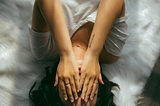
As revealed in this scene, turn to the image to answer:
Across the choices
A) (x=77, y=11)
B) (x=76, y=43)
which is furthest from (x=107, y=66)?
(x=77, y=11)

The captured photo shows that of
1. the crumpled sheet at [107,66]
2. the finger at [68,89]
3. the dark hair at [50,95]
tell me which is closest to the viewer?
the finger at [68,89]

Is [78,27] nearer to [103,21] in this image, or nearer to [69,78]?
[103,21]

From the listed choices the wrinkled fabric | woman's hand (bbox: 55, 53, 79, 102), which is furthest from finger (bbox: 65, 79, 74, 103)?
the wrinkled fabric

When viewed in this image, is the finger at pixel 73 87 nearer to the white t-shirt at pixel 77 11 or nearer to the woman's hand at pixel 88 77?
the woman's hand at pixel 88 77

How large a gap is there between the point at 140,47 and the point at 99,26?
474 millimetres

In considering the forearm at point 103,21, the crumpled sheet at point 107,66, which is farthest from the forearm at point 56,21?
the crumpled sheet at point 107,66

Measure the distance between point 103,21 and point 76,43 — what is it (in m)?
0.20

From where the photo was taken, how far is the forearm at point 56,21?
2.00ft

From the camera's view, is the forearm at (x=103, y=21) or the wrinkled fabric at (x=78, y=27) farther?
the wrinkled fabric at (x=78, y=27)

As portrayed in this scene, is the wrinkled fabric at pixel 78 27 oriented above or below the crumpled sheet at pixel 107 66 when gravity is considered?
above

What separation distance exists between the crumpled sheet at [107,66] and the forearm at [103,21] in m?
0.33

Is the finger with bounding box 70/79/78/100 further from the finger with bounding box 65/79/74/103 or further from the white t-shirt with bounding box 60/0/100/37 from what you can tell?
the white t-shirt with bounding box 60/0/100/37

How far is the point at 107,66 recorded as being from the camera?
94 centimetres

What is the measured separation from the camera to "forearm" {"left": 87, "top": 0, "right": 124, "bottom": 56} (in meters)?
0.64
